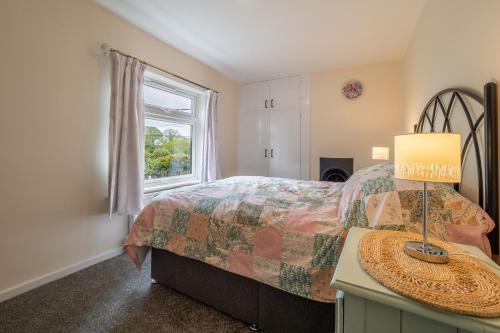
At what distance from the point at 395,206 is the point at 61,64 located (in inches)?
108

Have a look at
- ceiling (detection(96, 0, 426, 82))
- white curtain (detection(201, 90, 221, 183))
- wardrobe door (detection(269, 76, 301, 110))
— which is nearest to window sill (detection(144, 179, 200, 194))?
white curtain (detection(201, 90, 221, 183))

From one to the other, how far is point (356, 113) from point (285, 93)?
1.29m

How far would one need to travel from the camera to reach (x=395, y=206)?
1.09m

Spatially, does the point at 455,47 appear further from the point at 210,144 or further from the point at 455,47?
the point at 210,144

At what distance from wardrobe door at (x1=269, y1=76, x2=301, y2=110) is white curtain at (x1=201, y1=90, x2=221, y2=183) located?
3.80 ft

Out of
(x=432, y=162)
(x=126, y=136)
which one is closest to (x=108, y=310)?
(x=126, y=136)

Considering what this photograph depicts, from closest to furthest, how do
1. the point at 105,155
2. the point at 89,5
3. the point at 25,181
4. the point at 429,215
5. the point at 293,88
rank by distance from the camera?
the point at 429,215
the point at 25,181
the point at 89,5
the point at 105,155
the point at 293,88

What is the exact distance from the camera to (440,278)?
661mm

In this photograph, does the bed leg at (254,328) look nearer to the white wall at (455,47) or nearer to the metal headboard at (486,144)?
the metal headboard at (486,144)

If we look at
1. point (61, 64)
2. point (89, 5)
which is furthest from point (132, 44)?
point (61, 64)

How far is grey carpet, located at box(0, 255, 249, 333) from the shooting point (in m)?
1.37

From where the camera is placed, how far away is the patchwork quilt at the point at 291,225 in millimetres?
1034

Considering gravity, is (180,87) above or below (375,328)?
above

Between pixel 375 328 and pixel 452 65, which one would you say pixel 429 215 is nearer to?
pixel 375 328
